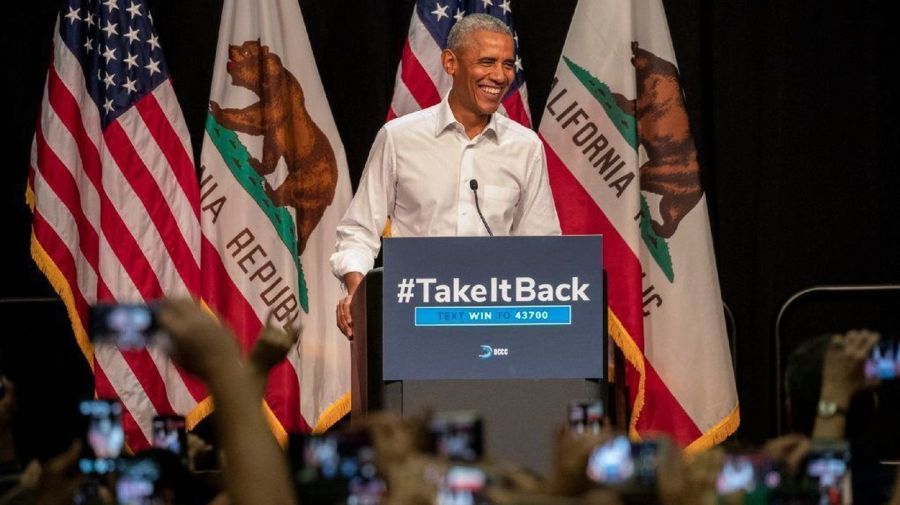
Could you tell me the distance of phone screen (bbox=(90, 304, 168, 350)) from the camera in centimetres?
184

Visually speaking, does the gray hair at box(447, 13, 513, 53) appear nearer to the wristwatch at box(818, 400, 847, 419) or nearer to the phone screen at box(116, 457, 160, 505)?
the wristwatch at box(818, 400, 847, 419)

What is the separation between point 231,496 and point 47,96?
4.53m

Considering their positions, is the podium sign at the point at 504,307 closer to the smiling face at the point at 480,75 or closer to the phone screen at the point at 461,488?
the smiling face at the point at 480,75

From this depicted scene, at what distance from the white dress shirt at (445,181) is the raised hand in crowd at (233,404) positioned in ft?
10.0

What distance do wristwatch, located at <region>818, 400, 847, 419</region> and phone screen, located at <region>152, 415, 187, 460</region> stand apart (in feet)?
3.43

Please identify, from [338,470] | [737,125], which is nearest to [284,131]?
[737,125]

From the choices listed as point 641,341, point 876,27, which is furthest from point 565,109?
point 876,27

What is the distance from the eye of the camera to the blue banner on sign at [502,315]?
3.85m

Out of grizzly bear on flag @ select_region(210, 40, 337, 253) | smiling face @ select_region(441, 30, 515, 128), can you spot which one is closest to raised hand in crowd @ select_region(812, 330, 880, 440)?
smiling face @ select_region(441, 30, 515, 128)

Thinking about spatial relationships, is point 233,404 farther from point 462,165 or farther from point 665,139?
point 665,139

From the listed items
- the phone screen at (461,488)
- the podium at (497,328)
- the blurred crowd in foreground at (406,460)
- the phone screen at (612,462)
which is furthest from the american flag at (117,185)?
the phone screen at (461,488)

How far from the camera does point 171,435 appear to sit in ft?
7.03

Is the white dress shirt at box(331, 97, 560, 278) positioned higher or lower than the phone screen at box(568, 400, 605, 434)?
higher

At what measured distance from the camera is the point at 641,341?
5.71 metres
